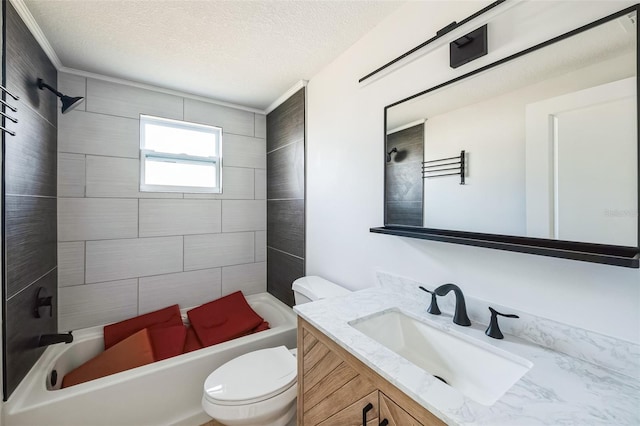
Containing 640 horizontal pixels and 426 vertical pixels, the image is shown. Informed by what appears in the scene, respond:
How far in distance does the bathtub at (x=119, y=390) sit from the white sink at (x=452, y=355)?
43.7 inches

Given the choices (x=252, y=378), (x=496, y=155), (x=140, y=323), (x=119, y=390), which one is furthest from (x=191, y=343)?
(x=496, y=155)

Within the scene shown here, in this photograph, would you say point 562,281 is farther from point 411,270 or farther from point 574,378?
point 411,270

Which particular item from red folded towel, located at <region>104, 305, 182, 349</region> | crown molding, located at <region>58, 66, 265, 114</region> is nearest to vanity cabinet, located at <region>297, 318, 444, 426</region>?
red folded towel, located at <region>104, 305, 182, 349</region>

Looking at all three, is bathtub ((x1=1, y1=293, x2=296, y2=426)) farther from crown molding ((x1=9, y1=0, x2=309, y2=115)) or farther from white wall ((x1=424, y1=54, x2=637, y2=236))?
crown molding ((x1=9, y1=0, x2=309, y2=115))

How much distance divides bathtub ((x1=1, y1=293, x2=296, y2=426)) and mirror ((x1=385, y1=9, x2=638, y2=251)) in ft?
5.37

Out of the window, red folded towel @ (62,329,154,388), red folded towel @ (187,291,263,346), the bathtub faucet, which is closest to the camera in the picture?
the bathtub faucet

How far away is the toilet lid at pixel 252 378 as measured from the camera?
1.29m

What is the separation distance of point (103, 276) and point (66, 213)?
55 centimetres

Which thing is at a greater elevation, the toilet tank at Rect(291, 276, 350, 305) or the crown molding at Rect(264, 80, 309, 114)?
the crown molding at Rect(264, 80, 309, 114)

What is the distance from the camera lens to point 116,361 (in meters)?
1.77

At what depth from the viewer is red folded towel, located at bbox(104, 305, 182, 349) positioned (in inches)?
78.1

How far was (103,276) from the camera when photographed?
6.89 feet

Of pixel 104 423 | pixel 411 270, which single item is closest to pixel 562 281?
pixel 411 270

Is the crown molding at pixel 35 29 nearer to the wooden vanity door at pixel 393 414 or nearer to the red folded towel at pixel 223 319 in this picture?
the red folded towel at pixel 223 319
